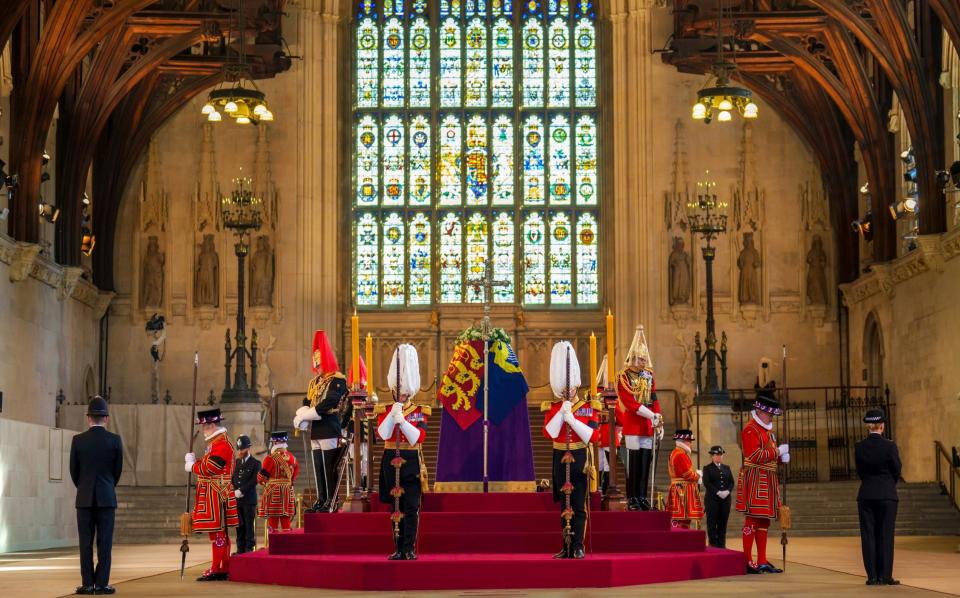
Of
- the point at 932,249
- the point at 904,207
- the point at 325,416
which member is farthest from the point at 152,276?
the point at 325,416

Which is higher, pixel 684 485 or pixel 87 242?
pixel 87 242

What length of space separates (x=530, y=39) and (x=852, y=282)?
838cm

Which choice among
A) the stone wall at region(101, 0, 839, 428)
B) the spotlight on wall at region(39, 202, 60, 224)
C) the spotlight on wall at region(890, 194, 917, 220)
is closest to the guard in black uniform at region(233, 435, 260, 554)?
the spotlight on wall at region(39, 202, 60, 224)

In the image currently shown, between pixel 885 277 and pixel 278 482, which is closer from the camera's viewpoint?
pixel 278 482

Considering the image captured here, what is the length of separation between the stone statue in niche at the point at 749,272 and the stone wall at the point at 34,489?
46.2ft

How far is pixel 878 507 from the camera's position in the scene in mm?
13648

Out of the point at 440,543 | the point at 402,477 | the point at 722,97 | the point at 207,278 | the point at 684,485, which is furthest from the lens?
the point at 207,278

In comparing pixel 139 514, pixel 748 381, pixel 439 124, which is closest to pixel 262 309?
pixel 439 124

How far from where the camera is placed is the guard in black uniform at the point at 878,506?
1362 cm

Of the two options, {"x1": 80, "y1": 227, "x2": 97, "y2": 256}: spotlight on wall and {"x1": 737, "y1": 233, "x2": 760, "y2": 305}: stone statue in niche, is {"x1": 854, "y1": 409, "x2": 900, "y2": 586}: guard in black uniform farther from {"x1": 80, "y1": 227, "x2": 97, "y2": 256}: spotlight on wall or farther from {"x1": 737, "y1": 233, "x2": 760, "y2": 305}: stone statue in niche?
{"x1": 80, "y1": 227, "x2": 97, "y2": 256}: spotlight on wall

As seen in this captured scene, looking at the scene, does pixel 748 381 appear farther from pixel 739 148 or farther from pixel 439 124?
pixel 439 124

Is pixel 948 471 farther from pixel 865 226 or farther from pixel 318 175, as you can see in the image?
pixel 318 175

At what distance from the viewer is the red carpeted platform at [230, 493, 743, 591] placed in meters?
13.1

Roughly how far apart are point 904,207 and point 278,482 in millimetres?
13994
